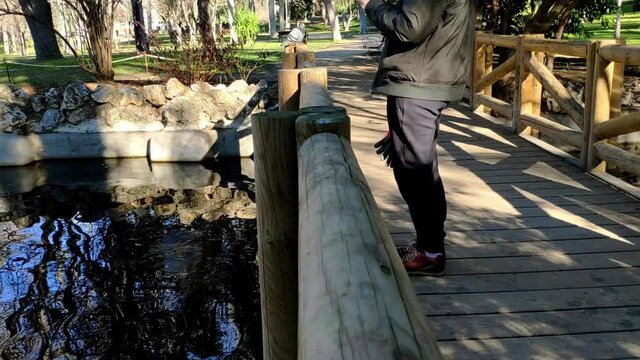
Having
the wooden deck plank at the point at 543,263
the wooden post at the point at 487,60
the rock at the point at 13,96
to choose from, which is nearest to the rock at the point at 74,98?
the rock at the point at 13,96

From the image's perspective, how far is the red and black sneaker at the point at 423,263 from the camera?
2892mm

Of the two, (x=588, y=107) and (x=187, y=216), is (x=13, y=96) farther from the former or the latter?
→ (x=588, y=107)

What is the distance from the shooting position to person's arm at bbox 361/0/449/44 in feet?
8.04

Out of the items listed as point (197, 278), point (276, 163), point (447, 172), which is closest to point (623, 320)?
point (276, 163)

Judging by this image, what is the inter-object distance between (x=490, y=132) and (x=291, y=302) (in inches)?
194

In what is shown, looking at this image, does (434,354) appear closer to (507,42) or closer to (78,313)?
(78,313)

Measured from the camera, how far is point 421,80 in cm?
261

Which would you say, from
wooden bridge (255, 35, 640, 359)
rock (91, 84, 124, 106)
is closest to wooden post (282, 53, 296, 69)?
wooden bridge (255, 35, 640, 359)

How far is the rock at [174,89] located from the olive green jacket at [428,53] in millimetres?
8418

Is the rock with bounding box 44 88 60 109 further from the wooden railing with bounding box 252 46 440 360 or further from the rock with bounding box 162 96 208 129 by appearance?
the wooden railing with bounding box 252 46 440 360

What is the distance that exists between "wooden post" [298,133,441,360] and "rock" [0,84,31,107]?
33.9 ft

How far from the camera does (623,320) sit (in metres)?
2.47

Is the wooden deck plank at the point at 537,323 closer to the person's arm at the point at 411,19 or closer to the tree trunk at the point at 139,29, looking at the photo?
the person's arm at the point at 411,19

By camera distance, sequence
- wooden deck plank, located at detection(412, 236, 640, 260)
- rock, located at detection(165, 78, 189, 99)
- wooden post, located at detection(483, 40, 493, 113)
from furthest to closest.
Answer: rock, located at detection(165, 78, 189, 99) < wooden post, located at detection(483, 40, 493, 113) < wooden deck plank, located at detection(412, 236, 640, 260)
